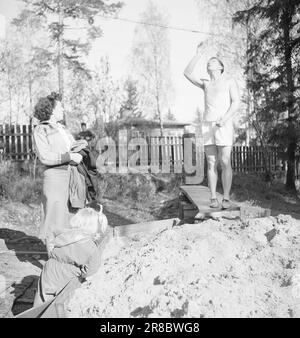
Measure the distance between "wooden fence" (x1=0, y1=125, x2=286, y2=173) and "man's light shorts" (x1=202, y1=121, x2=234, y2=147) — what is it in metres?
8.62

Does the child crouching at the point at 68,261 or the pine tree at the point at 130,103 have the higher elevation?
the pine tree at the point at 130,103

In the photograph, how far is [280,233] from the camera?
10.7 feet

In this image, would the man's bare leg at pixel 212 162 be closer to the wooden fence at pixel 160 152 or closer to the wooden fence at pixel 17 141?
the wooden fence at pixel 160 152

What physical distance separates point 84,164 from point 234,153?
12.1 meters

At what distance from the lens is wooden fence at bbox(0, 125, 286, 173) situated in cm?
1314

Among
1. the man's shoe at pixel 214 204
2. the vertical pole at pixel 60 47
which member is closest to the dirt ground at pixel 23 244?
the man's shoe at pixel 214 204

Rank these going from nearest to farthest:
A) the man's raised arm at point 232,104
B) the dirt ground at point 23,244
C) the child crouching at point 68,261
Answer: the child crouching at point 68,261 < the dirt ground at point 23,244 < the man's raised arm at point 232,104

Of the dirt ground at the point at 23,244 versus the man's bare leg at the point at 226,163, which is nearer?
the dirt ground at the point at 23,244

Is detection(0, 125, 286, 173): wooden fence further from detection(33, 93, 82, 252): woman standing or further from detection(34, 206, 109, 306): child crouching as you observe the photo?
detection(34, 206, 109, 306): child crouching

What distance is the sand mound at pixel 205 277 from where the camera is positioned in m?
2.35

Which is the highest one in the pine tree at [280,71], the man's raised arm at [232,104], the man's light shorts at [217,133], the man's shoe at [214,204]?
the pine tree at [280,71]

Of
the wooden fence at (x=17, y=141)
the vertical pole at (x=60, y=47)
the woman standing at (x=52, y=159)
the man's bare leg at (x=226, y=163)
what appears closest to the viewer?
the woman standing at (x=52, y=159)
